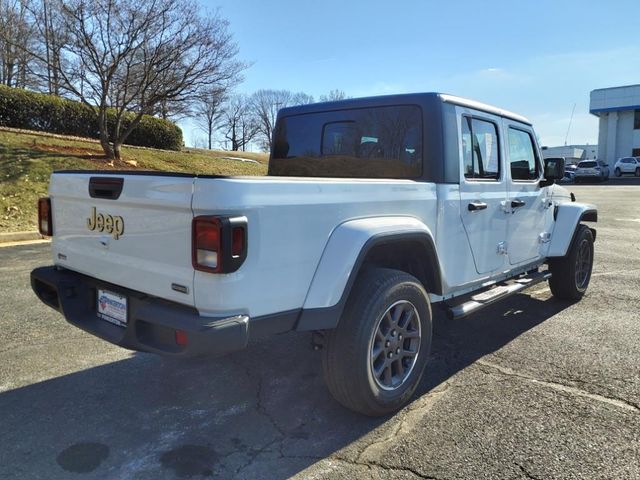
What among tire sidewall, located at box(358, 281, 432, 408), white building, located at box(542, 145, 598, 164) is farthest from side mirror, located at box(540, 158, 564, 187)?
white building, located at box(542, 145, 598, 164)

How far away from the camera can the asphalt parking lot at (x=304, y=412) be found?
2646 millimetres

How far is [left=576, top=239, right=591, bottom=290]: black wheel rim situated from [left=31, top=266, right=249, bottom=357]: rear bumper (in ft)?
15.0

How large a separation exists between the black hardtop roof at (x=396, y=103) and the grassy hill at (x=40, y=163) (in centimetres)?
385

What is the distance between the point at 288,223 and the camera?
2547mm

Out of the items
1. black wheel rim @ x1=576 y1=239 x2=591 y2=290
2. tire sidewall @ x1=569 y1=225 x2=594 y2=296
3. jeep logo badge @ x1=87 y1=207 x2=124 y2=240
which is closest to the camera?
jeep logo badge @ x1=87 y1=207 x2=124 y2=240

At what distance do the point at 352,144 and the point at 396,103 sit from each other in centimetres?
47

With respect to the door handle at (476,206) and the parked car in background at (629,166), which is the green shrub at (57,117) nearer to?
the door handle at (476,206)

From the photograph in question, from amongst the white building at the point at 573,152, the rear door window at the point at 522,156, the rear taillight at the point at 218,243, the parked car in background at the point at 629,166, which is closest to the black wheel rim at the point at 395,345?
the rear taillight at the point at 218,243

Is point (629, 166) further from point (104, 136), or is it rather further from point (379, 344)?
point (379, 344)

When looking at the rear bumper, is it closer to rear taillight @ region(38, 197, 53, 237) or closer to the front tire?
rear taillight @ region(38, 197, 53, 237)

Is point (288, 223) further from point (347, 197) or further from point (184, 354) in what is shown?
point (184, 354)

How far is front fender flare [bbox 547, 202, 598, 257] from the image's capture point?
530 centimetres

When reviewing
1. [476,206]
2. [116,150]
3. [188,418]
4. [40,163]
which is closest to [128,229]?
[188,418]

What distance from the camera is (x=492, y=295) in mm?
4082
